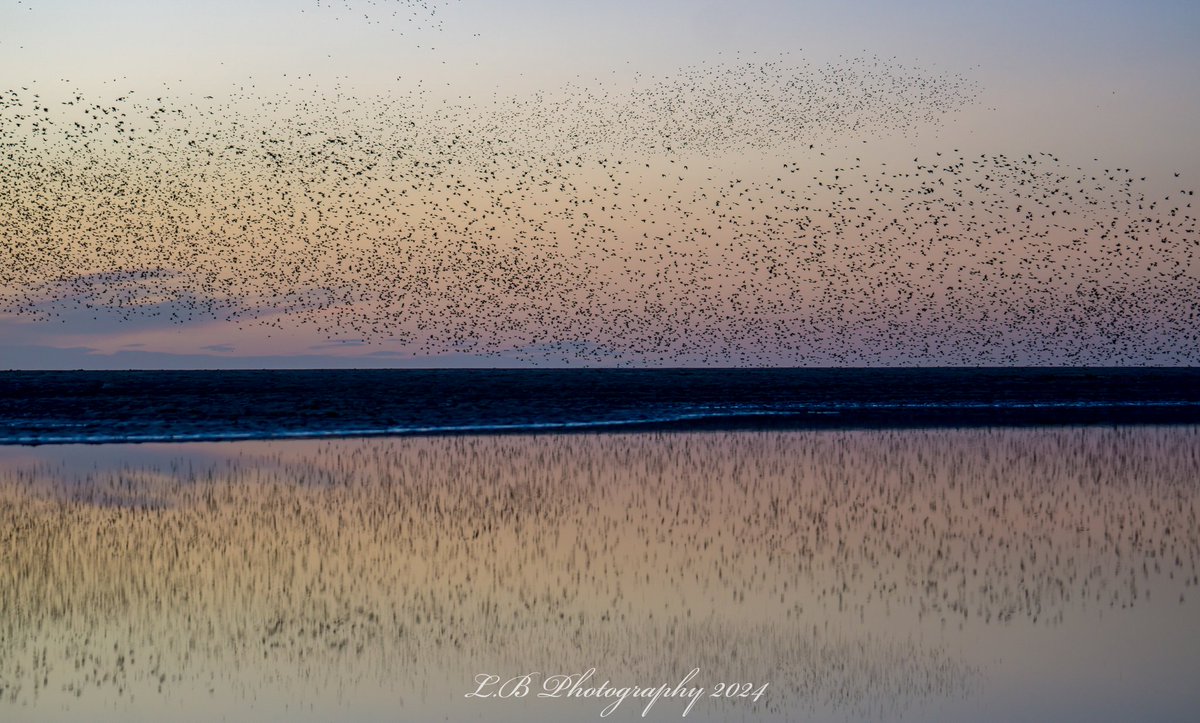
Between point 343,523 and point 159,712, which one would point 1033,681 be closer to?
point 159,712

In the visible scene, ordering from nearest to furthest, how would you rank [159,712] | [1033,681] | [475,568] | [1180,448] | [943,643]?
1. [159,712]
2. [1033,681]
3. [943,643]
4. [475,568]
5. [1180,448]

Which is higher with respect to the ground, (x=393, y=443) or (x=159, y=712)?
(x=159, y=712)

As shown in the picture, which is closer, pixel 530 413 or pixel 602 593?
pixel 602 593

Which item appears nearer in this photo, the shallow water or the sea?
the shallow water

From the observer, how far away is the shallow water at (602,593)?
9.40m

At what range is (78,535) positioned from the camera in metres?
16.2

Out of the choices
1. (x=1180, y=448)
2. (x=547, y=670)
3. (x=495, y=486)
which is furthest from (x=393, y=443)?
(x=547, y=670)

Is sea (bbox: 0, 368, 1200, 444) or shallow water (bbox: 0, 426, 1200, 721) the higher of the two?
shallow water (bbox: 0, 426, 1200, 721)

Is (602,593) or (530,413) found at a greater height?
(602,593)

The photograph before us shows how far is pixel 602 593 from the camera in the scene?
12.6 meters

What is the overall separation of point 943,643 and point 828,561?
363 centimetres

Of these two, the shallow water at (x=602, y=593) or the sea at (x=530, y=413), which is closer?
the shallow water at (x=602, y=593)

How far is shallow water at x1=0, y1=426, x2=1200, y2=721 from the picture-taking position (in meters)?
9.40

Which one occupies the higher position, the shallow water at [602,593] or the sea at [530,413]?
the shallow water at [602,593]
